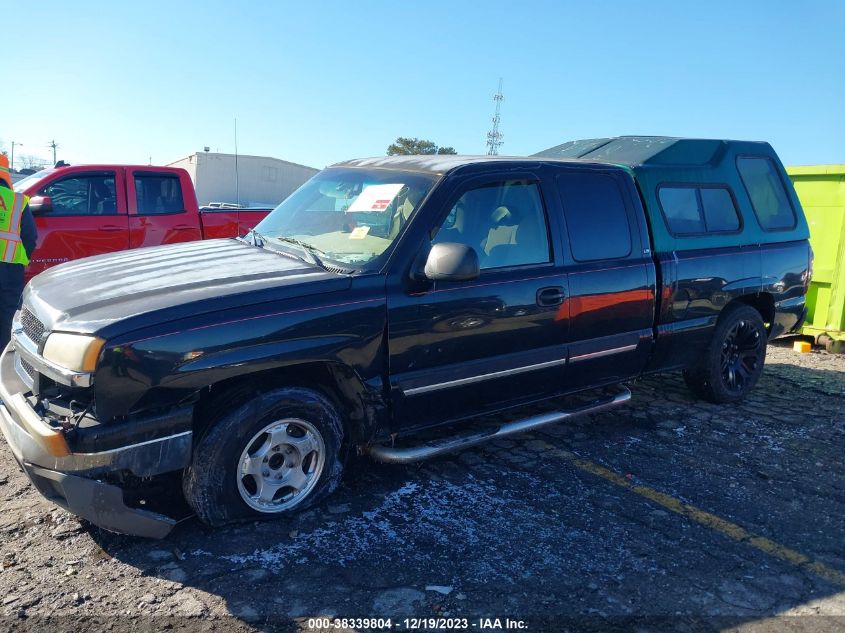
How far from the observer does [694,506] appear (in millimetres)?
3713

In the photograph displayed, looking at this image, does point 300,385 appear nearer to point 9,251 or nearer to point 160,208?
point 9,251

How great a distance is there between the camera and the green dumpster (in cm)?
762

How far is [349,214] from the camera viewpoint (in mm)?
3959

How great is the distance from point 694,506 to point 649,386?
2331 millimetres

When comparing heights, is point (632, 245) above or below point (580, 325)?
above

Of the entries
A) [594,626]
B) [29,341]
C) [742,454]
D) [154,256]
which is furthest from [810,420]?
[29,341]

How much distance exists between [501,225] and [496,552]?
1.84 metres

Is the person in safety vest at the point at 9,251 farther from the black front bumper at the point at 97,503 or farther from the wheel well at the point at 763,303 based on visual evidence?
the wheel well at the point at 763,303

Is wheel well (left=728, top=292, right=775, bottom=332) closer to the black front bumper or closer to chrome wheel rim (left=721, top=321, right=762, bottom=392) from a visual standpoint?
chrome wheel rim (left=721, top=321, right=762, bottom=392)

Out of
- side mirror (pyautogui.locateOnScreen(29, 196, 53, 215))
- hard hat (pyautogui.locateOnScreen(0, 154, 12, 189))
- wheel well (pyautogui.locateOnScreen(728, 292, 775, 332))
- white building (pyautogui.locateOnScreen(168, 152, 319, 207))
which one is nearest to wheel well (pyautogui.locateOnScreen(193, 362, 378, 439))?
wheel well (pyautogui.locateOnScreen(728, 292, 775, 332))

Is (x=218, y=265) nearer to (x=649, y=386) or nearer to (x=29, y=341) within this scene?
(x=29, y=341)

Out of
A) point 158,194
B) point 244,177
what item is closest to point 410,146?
point 244,177

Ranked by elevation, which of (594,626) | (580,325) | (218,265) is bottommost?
(594,626)

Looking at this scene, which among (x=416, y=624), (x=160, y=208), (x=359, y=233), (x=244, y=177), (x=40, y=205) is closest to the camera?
(x=416, y=624)
